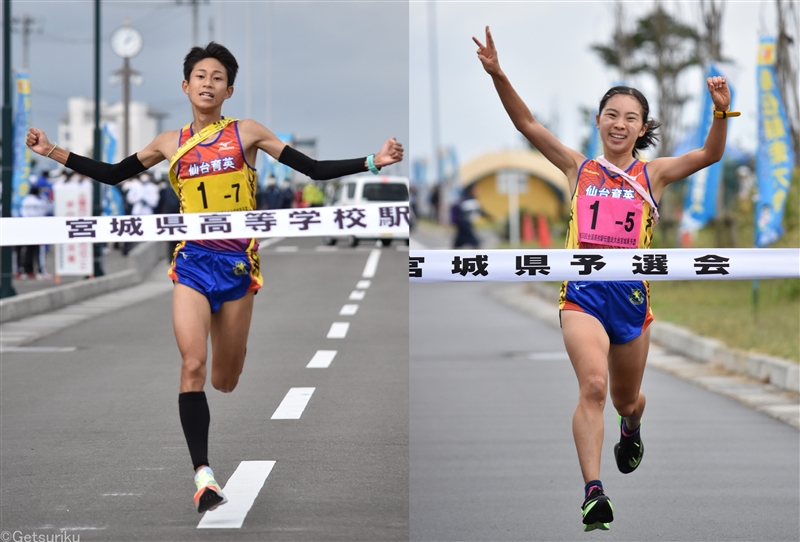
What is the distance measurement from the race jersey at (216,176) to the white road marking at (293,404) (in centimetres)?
288

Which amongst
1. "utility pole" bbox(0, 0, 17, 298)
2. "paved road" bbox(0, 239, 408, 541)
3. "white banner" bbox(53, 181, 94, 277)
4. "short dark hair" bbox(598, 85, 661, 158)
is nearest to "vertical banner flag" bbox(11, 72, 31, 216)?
"white banner" bbox(53, 181, 94, 277)

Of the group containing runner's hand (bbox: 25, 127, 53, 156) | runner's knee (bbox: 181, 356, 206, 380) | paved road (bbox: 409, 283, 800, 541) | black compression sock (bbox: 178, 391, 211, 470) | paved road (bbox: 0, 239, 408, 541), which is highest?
runner's hand (bbox: 25, 127, 53, 156)

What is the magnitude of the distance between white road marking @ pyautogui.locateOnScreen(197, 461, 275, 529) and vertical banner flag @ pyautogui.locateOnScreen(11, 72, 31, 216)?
14385 mm

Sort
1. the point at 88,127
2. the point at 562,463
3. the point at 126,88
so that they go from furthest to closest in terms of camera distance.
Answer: the point at 88,127
the point at 126,88
the point at 562,463

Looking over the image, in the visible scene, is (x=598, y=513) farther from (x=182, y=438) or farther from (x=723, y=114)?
(x=182, y=438)

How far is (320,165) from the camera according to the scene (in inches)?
197

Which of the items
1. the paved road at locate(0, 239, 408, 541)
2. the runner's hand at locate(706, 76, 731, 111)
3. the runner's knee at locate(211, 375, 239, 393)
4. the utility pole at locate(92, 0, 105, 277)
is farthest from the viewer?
the utility pole at locate(92, 0, 105, 277)

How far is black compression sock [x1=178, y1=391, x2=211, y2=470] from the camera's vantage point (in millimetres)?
4969

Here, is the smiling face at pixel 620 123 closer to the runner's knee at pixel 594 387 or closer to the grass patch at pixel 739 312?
the runner's knee at pixel 594 387

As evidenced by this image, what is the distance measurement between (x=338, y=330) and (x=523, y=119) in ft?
28.2

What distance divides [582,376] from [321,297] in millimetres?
12851

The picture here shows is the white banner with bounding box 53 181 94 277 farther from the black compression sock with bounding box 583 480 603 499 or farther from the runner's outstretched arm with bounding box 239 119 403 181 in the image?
the black compression sock with bounding box 583 480 603 499

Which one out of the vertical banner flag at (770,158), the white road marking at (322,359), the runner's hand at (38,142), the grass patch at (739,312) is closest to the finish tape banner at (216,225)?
the runner's hand at (38,142)

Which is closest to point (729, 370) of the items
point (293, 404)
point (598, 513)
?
point (293, 404)
